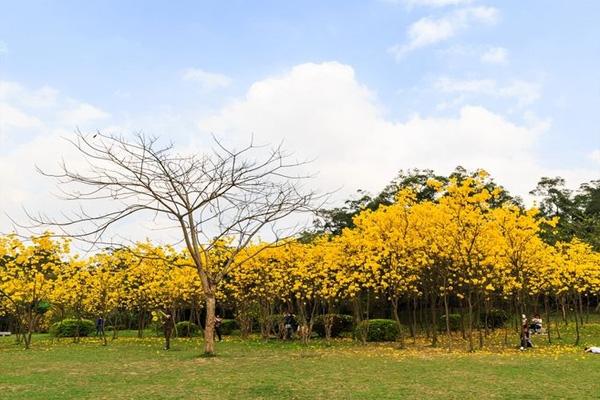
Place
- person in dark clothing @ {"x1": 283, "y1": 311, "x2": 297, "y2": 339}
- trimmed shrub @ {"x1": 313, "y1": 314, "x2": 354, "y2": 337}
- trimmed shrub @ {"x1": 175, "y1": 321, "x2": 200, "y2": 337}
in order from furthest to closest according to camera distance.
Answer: trimmed shrub @ {"x1": 175, "y1": 321, "x2": 200, "y2": 337}, trimmed shrub @ {"x1": 313, "y1": 314, "x2": 354, "y2": 337}, person in dark clothing @ {"x1": 283, "y1": 311, "x2": 297, "y2": 339}

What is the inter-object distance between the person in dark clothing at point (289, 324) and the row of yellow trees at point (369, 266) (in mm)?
627

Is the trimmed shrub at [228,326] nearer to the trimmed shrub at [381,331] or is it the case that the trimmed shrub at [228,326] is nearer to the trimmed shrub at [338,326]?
the trimmed shrub at [338,326]

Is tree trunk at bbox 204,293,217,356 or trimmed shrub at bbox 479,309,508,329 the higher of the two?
tree trunk at bbox 204,293,217,356

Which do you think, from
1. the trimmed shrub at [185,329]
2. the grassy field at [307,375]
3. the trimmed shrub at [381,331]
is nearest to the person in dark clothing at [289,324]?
the trimmed shrub at [381,331]

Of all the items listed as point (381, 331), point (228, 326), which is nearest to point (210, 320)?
point (381, 331)

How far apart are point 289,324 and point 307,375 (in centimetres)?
980

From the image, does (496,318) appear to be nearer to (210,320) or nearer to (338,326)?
(338,326)

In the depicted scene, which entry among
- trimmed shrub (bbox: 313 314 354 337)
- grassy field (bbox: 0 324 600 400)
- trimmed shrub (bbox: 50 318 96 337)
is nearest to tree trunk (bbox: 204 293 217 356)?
grassy field (bbox: 0 324 600 400)

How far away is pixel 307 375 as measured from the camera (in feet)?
32.5

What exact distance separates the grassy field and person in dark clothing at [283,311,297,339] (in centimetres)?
467

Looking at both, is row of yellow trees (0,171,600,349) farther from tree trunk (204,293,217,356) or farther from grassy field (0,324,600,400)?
grassy field (0,324,600,400)

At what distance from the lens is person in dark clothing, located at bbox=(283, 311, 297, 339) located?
774 inches

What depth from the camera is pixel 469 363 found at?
11.7 m

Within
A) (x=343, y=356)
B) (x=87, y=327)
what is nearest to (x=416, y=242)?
(x=343, y=356)
